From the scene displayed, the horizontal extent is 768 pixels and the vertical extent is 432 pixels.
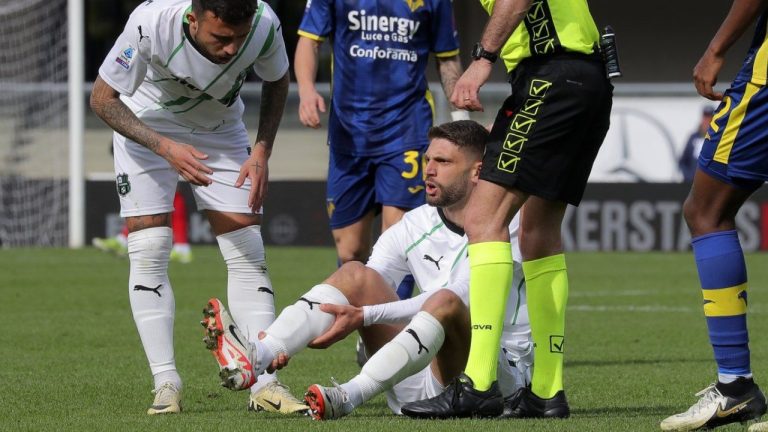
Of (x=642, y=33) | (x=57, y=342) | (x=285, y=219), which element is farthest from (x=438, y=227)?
(x=642, y=33)

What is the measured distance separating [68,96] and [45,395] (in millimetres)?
13765

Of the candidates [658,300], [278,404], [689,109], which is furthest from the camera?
[689,109]

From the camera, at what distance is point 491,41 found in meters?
5.05

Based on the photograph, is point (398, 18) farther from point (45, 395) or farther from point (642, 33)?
point (642, 33)

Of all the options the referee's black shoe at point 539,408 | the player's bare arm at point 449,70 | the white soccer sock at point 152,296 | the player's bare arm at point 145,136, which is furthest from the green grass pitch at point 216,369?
the player's bare arm at point 449,70

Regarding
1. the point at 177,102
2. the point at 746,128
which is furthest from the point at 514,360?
the point at 177,102

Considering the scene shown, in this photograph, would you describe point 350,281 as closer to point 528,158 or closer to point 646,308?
point 528,158

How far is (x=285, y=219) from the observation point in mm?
18453

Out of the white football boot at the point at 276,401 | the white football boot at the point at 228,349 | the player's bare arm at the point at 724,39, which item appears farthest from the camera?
the white football boot at the point at 276,401

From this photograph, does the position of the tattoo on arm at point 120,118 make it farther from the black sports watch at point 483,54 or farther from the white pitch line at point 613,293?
the white pitch line at point 613,293

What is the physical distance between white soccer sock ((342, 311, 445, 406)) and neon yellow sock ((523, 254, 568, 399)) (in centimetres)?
47

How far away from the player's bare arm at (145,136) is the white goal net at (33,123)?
1352 centimetres

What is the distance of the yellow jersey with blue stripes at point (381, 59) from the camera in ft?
25.5

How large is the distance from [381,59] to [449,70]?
1.23ft
